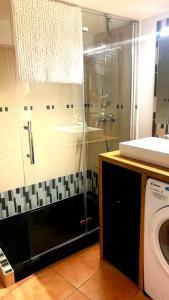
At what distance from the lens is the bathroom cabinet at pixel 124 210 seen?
150 cm

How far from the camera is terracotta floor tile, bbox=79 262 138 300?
1594 millimetres

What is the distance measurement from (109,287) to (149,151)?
1.01m

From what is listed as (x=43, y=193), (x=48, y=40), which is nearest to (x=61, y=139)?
(x=43, y=193)

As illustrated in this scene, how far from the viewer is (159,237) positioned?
1.44 m

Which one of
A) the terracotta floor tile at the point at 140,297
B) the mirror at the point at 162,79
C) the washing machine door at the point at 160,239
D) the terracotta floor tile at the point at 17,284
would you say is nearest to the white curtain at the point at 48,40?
the mirror at the point at 162,79

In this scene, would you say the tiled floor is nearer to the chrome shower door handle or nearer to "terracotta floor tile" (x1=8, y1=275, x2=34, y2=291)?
"terracotta floor tile" (x1=8, y1=275, x2=34, y2=291)

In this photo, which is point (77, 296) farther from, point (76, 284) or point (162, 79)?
point (162, 79)

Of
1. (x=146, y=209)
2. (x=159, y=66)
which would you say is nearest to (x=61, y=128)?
(x=159, y=66)

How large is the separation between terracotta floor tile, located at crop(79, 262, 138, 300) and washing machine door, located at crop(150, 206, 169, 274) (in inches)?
15.8

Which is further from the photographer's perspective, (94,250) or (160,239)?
(94,250)

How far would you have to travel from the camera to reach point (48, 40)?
5.51 feet

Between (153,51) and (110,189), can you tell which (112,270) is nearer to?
(110,189)

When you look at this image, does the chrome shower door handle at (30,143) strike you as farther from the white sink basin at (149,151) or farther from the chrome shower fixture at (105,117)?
the white sink basin at (149,151)

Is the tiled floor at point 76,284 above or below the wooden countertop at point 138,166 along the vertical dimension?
below
